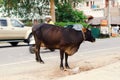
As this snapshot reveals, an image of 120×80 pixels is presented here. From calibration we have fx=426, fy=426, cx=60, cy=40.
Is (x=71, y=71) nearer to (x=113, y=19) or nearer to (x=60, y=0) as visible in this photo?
(x=60, y=0)

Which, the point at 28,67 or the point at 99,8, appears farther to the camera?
the point at 99,8

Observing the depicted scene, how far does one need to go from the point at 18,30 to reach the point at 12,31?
1.44 ft

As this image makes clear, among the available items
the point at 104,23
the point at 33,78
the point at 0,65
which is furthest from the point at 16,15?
the point at 33,78

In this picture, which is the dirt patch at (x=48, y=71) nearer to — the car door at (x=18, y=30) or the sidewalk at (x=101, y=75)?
the sidewalk at (x=101, y=75)

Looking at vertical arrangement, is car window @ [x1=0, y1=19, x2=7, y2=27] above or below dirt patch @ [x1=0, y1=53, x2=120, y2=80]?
above

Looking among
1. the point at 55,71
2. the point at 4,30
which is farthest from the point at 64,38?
the point at 4,30

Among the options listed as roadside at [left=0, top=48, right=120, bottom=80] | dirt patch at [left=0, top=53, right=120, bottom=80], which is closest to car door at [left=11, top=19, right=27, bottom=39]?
roadside at [left=0, top=48, right=120, bottom=80]

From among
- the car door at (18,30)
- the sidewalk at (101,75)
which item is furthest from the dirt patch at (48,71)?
the car door at (18,30)

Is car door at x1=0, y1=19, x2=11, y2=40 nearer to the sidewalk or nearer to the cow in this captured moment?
the cow

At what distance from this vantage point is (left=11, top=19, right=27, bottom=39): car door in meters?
26.4

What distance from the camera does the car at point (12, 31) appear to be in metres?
25.9

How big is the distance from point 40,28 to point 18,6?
36.3 meters

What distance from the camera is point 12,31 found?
26234mm

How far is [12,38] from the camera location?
86.4ft
